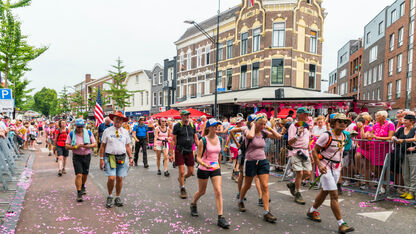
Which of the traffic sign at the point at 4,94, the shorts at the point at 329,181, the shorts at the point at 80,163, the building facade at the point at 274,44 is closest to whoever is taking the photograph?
the shorts at the point at 329,181

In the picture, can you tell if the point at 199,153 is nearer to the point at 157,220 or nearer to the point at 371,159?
the point at 157,220

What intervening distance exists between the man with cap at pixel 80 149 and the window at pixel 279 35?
1991 centimetres

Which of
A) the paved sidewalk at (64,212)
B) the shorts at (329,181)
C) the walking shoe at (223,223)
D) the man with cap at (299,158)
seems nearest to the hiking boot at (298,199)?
the man with cap at (299,158)

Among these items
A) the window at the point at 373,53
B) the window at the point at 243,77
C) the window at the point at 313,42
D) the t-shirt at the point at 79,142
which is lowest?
the t-shirt at the point at 79,142

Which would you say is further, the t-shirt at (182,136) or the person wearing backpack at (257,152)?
the t-shirt at (182,136)

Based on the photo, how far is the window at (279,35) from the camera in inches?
927

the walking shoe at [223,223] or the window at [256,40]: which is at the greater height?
the window at [256,40]

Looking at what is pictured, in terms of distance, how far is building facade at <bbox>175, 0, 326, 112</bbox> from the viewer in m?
23.3

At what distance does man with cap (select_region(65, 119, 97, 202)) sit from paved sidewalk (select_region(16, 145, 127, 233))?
41cm

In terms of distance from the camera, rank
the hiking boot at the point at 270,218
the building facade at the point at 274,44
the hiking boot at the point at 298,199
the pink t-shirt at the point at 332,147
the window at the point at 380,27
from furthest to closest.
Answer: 1. the window at the point at 380,27
2. the building facade at the point at 274,44
3. the hiking boot at the point at 298,199
4. the hiking boot at the point at 270,218
5. the pink t-shirt at the point at 332,147

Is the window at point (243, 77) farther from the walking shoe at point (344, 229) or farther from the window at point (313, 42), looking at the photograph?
the walking shoe at point (344, 229)

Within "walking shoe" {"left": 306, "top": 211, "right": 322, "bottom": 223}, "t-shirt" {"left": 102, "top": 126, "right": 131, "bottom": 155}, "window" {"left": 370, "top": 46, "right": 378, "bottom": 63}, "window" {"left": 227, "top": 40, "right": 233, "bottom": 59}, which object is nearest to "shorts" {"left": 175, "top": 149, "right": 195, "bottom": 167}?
"t-shirt" {"left": 102, "top": 126, "right": 131, "bottom": 155}

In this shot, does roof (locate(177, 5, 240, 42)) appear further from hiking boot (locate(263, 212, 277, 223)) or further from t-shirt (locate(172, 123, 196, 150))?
hiking boot (locate(263, 212, 277, 223))

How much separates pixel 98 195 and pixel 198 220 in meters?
2.84
